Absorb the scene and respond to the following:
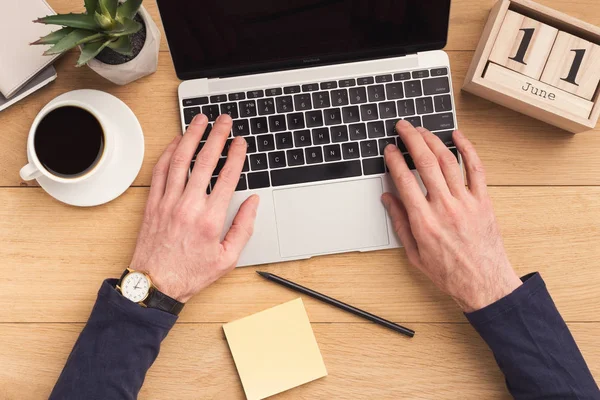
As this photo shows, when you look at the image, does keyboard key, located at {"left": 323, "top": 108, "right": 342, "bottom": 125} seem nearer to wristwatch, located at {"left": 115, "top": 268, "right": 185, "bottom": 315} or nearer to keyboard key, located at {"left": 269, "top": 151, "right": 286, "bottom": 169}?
keyboard key, located at {"left": 269, "top": 151, "right": 286, "bottom": 169}

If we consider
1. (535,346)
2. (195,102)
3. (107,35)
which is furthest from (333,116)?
(535,346)

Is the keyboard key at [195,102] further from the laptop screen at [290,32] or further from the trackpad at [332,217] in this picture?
the trackpad at [332,217]

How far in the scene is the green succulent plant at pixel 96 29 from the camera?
0.72 meters

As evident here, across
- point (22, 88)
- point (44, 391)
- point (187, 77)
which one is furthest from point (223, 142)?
point (44, 391)

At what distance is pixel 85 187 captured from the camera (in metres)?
0.83

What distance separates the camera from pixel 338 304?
84 cm

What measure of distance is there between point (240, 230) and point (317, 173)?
150mm

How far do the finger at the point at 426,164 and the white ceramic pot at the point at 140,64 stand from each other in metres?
0.41

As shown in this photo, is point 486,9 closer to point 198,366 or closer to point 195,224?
point 195,224

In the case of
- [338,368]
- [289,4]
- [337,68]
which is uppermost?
[289,4]

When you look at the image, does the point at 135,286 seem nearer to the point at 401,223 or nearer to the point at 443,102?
the point at 401,223

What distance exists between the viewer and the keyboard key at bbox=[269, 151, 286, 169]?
826mm

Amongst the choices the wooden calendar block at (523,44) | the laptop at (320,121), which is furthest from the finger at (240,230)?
the wooden calendar block at (523,44)

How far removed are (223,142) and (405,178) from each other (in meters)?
0.29
